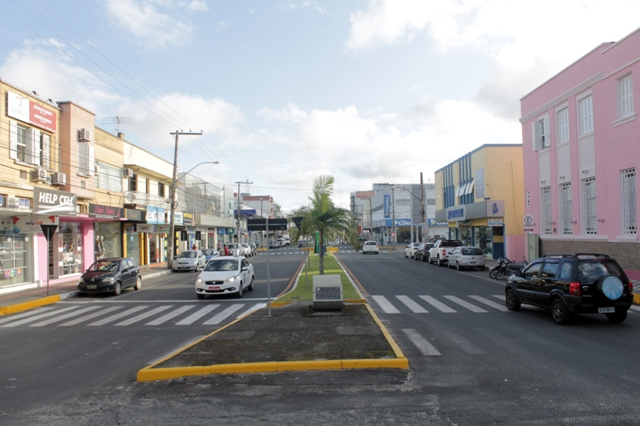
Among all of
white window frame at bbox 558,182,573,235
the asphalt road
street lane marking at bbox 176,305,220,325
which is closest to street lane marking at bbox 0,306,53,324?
the asphalt road

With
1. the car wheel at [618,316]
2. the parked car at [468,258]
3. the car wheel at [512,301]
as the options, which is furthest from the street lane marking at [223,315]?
the parked car at [468,258]

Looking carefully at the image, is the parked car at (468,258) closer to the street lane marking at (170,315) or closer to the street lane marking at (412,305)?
the street lane marking at (412,305)

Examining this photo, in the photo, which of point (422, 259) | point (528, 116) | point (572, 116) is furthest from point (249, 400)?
point (422, 259)

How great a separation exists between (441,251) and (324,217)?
1669cm

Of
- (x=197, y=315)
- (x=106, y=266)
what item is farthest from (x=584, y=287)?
(x=106, y=266)

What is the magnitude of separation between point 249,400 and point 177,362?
6.89ft

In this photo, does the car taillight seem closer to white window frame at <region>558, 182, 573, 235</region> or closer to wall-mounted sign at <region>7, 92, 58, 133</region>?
white window frame at <region>558, 182, 573, 235</region>

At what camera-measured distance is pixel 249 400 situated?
21.1 feet

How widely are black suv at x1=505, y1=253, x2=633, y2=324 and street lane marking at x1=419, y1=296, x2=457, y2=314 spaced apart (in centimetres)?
249

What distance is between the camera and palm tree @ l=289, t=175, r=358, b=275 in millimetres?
19875

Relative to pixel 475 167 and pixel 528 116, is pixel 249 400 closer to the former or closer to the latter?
pixel 528 116

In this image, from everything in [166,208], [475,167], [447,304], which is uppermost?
[475,167]

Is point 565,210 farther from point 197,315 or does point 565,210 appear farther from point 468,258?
point 197,315

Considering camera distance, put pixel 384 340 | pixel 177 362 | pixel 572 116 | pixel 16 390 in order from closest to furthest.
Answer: pixel 16 390, pixel 177 362, pixel 384 340, pixel 572 116
